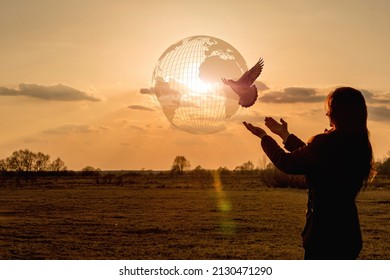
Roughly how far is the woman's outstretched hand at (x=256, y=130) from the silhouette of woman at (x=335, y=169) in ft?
0.20

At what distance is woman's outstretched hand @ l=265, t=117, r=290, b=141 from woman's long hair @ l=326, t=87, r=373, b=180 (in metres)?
0.38

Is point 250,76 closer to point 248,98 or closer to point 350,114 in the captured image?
point 248,98

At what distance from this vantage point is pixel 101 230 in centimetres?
1431

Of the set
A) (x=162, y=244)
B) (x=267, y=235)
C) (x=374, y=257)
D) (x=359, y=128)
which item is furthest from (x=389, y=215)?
(x=359, y=128)

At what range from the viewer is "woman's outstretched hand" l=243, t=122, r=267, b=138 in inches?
138

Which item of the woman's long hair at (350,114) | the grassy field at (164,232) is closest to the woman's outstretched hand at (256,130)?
the woman's long hair at (350,114)

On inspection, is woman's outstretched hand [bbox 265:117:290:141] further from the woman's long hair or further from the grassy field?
the grassy field

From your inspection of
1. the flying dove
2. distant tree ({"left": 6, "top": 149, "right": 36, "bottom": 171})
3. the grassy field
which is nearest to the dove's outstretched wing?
the flying dove

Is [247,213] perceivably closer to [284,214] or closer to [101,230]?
[284,214]

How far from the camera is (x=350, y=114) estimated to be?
3.37 metres

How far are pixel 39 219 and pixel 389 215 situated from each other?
37.0 ft

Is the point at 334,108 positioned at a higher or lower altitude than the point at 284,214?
higher

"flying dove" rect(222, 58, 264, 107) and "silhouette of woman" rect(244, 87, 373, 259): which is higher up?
"flying dove" rect(222, 58, 264, 107)

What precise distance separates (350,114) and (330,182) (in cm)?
43
